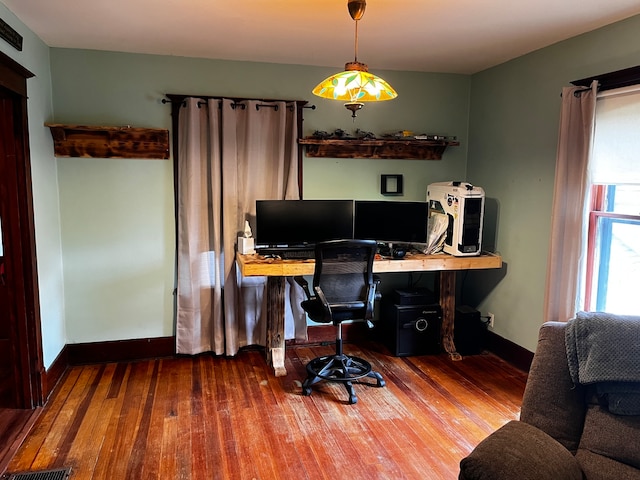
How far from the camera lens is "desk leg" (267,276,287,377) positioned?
361 cm

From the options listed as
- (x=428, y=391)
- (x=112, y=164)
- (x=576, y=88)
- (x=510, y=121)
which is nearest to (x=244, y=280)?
(x=112, y=164)

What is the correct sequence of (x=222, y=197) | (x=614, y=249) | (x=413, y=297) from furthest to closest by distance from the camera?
(x=413, y=297)
(x=222, y=197)
(x=614, y=249)

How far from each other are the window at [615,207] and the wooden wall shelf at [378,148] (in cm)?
133

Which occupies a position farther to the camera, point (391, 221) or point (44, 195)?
point (391, 221)

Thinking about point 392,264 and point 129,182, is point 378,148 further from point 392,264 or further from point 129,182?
point 129,182

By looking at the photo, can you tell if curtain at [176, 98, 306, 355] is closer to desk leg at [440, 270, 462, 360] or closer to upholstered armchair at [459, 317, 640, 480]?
desk leg at [440, 270, 462, 360]

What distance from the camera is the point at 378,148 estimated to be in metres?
4.09

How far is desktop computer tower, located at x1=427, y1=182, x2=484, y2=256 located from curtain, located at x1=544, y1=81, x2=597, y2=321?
0.66 meters

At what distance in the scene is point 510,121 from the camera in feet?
12.3

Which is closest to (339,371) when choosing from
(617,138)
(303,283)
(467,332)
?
(303,283)

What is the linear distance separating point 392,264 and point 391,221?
50cm

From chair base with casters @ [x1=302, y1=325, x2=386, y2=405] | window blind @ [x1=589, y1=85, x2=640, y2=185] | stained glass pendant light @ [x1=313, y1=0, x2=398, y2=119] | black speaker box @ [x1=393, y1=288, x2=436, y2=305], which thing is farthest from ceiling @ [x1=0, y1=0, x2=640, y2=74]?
chair base with casters @ [x1=302, y1=325, x2=386, y2=405]

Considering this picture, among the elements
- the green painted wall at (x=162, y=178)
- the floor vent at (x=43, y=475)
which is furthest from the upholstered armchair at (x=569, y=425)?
the floor vent at (x=43, y=475)

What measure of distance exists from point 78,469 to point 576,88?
3553mm
